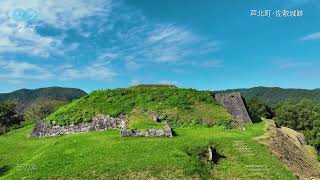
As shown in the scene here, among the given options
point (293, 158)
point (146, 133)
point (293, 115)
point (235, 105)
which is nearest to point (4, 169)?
point (146, 133)

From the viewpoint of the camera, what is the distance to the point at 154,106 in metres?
43.9

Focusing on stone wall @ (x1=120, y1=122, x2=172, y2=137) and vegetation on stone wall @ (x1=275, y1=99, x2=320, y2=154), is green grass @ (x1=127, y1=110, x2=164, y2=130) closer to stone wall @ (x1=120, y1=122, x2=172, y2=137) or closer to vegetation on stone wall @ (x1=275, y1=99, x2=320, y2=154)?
stone wall @ (x1=120, y1=122, x2=172, y2=137)

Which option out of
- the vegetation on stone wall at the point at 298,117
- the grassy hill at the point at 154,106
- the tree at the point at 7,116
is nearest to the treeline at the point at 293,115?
the vegetation on stone wall at the point at 298,117

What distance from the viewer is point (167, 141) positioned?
31.6 m

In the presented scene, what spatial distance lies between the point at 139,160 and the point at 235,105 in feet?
79.2

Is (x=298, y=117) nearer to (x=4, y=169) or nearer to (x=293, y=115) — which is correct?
(x=293, y=115)

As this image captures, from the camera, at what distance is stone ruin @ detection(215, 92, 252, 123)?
46237mm

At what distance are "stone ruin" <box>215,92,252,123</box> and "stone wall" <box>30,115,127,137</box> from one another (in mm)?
13535

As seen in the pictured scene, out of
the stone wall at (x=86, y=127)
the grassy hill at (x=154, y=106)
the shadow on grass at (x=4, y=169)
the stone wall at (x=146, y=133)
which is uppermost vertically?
the grassy hill at (x=154, y=106)

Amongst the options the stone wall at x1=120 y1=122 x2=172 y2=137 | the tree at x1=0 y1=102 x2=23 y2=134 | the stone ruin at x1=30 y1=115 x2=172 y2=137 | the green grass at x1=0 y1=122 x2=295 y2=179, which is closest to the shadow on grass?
the green grass at x1=0 y1=122 x2=295 y2=179

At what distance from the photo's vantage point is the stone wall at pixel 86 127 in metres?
41.1

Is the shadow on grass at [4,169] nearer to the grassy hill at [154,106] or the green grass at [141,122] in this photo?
the green grass at [141,122]

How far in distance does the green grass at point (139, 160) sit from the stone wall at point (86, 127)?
533 centimetres

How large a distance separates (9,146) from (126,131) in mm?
12074
